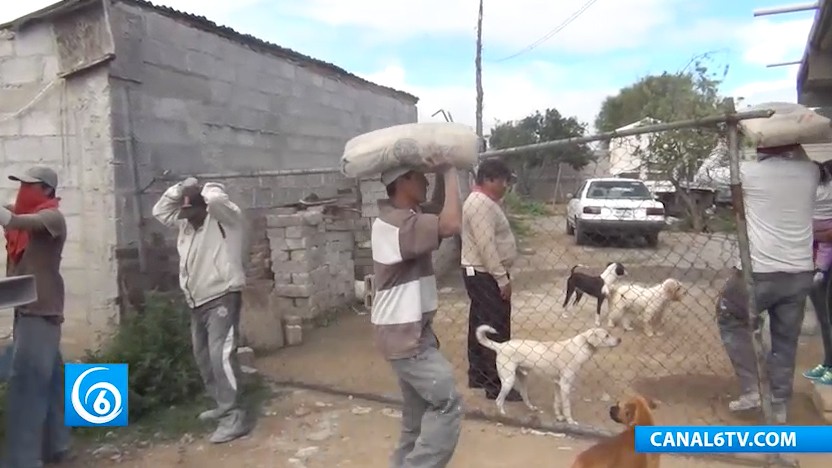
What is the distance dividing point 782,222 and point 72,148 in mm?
5097

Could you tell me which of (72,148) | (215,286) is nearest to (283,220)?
(72,148)

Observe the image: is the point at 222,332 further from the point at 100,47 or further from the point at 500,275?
the point at 100,47

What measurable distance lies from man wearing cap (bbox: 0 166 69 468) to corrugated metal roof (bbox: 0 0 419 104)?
2127 millimetres

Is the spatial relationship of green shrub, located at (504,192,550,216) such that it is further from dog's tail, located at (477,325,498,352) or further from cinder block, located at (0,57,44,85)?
cinder block, located at (0,57,44,85)

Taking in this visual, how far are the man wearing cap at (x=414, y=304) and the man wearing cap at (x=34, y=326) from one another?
1960 mm

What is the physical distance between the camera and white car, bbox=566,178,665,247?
422 inches

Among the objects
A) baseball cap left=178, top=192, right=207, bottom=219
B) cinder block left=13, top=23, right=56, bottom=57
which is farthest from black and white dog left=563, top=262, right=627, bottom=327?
cinder block left=13, top=23, right=56, bottom=57

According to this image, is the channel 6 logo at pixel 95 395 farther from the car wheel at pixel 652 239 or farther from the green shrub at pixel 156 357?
the car wheel at pixel 652 239

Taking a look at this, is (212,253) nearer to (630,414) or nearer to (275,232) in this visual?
(630,414)

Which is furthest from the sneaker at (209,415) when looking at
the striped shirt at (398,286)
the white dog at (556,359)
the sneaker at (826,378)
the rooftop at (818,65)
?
the rooftop at (818,65)

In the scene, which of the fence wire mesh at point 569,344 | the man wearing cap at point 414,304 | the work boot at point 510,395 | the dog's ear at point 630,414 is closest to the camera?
the man wearing cap at point 414,304

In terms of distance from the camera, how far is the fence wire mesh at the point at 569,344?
4628mm

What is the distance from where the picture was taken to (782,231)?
4020mm

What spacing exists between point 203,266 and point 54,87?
2.32m
